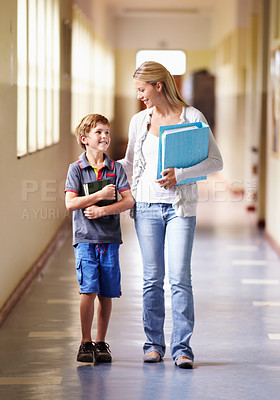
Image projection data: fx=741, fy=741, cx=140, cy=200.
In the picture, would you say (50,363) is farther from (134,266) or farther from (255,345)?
(134,266)

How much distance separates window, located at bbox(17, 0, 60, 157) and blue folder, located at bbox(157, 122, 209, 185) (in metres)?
2.17

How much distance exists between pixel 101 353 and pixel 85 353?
0.31 feet

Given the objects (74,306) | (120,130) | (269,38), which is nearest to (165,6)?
(120,130)

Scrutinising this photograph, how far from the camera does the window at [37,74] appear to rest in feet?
19.0

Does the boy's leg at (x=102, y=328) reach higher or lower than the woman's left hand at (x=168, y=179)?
lower

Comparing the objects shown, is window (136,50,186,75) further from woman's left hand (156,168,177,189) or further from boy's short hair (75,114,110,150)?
woman's left hand (156,168,177,189)

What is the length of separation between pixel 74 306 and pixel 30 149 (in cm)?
167

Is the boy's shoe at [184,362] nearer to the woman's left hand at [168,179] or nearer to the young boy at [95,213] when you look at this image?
the young boy at [95,213]

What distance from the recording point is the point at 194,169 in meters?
3.69

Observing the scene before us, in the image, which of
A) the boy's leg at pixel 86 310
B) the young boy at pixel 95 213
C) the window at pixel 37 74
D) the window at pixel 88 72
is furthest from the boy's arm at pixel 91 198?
the window at pixel 88 72

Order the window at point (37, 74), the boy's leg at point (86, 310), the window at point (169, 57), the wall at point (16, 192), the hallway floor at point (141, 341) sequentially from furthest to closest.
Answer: the window at point (169, 57) → the window at point (37, 74) → the wall at point (16, 192) → the boy's leg at point (86, 310) → the hallway floor at point (141, 341)

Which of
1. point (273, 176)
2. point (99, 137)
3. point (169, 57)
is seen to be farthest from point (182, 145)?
point (169, 57)

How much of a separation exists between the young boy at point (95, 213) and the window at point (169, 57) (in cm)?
1715

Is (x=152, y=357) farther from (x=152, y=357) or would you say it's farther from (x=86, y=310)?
(x=86, y=310)
